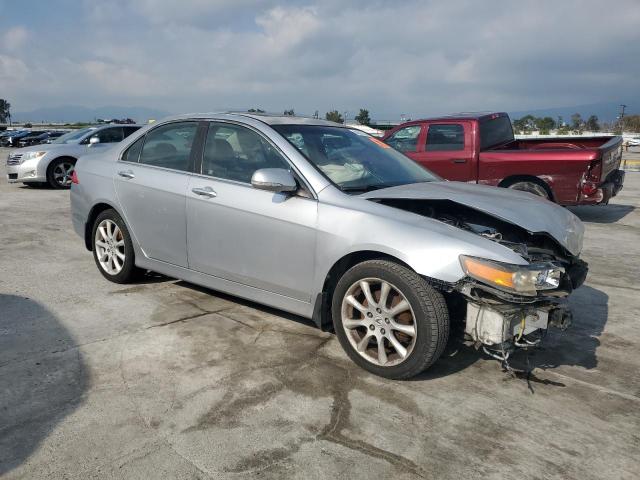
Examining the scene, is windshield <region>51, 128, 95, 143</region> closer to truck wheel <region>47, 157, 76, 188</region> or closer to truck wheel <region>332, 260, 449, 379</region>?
truck wheel <region>47, 157, 76, 188</region>

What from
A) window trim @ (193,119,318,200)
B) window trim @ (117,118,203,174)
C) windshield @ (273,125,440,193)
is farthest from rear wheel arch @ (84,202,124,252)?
windshield @ (273,125,440,193)

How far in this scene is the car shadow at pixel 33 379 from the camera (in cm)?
272

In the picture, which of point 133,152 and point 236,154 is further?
point 133,152

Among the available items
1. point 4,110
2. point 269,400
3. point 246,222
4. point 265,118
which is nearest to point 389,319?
point 269,400

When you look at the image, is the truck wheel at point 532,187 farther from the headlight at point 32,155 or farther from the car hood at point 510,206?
the headlight at point 32,155

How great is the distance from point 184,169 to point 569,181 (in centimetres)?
637

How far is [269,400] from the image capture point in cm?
313

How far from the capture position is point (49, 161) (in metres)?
12.6

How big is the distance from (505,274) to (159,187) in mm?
2878

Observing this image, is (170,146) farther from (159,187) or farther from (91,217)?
(91,217)

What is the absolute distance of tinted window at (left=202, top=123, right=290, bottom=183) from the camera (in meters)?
4.04

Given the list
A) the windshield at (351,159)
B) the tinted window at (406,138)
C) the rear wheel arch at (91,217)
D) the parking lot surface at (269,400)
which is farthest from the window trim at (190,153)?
the tinted window at (406,138)

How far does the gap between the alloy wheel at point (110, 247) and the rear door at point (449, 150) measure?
578 centimetres

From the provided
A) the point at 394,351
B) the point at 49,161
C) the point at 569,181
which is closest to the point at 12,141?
the point at 49,161
